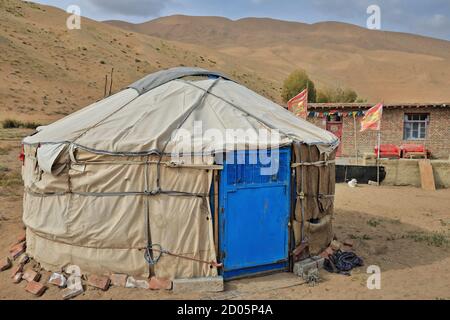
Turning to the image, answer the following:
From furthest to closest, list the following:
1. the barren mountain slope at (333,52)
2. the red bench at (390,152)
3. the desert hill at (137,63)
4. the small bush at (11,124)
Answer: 1. the barren mountain slope at (333,52)
2. the desert hill at (137,63)
3. the small bush at (11,124)
4. the red bench at (390,152)

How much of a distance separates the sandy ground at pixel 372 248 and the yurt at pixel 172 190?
360mm

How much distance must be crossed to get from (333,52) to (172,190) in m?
74.3

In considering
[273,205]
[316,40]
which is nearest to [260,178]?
[273,205]

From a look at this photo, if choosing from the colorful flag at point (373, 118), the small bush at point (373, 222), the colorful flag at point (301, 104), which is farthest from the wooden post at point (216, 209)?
the colorful flag at point (373, 118)

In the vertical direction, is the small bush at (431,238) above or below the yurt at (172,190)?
below

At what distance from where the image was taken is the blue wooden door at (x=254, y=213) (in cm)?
532

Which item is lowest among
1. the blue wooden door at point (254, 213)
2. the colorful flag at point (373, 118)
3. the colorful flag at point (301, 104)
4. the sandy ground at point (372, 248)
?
the sandy ground at point (372, 248)

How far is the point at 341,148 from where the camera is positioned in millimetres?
19484

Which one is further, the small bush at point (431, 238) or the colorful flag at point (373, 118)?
the colorful flag at point (373, 118)

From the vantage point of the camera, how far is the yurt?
16.9 ft

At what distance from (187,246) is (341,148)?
15549mm

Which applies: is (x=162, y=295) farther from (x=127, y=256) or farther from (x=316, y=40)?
(x=316, y=40)

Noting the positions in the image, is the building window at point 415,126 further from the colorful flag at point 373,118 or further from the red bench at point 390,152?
the colorful flag at point 373,118

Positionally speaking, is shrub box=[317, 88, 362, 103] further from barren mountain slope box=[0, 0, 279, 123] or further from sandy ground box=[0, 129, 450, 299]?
sandy ground box=[0, 129, 450, 299]
